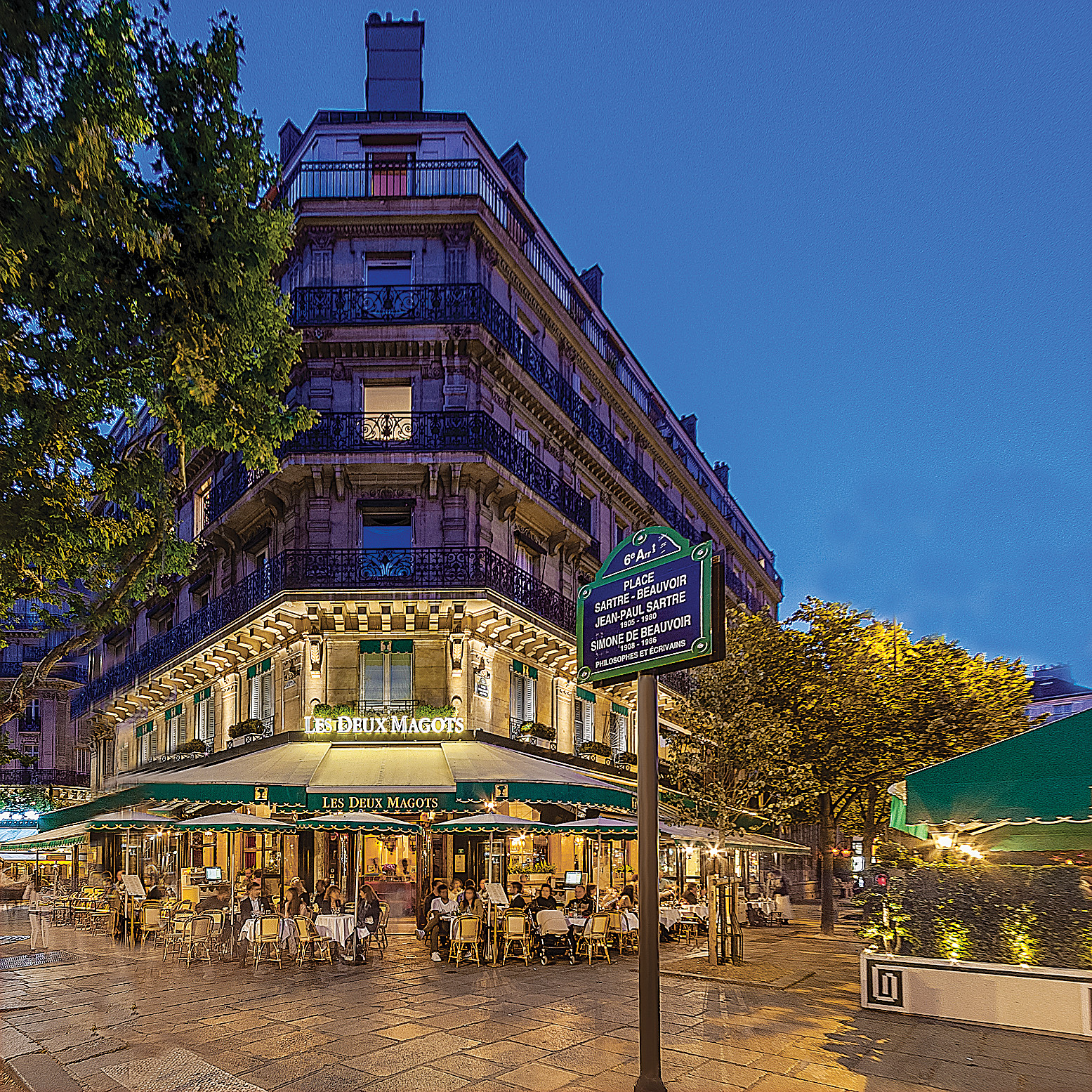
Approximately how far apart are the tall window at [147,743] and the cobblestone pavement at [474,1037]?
18.0m

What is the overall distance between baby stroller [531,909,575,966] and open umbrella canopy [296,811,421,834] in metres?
2.82

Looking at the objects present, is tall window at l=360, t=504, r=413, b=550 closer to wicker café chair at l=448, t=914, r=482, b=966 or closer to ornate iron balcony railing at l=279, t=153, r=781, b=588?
ornate iron balcony railing at l=279, t=153, r=781, b=588

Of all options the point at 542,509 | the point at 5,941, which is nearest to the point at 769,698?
the point at 542,509

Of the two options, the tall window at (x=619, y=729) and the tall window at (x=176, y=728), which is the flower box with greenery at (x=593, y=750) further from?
the tall window at (x=176, y=728)

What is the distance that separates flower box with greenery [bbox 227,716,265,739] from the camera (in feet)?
72.6

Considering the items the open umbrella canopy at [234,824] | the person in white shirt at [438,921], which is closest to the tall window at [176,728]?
the open umbrella canopy at [234,824]

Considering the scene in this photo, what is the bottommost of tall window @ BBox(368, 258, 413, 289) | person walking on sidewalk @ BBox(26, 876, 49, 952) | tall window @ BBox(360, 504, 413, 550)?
person walking on sidewalk @ BBox(26, 876, 49, 952)

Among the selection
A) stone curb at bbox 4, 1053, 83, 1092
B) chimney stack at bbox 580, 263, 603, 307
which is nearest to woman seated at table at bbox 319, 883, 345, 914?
stone curb at bbox 4, 1053, 83, 1092

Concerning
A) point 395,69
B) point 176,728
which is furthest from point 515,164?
point 176,728

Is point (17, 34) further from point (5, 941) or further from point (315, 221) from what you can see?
point (5, 941)

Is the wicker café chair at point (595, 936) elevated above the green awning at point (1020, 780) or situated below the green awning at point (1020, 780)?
below

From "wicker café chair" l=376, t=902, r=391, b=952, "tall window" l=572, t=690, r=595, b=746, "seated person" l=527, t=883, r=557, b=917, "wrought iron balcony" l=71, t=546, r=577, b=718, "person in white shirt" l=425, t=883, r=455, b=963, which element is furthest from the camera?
"tall window" l=572, t=690, r=595, b=746

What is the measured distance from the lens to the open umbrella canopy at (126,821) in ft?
51.4

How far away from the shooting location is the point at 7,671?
54.2 metres
